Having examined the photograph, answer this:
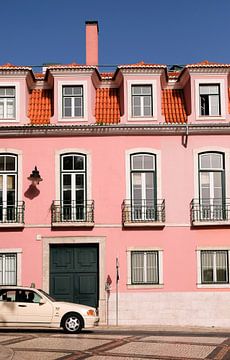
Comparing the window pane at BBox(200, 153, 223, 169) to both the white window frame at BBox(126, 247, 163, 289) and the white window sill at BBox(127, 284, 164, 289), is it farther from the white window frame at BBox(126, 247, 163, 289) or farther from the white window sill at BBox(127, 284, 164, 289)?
the white window sill at BBox(127, 284, 164, 289)

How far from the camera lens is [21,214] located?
26.0m

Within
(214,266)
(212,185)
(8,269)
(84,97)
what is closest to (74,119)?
(84,97)

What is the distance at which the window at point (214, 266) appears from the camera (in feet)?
84.9

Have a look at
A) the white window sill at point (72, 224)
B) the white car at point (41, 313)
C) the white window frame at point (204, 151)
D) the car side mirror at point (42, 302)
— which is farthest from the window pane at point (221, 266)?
the car side mirror at point (42, 302)

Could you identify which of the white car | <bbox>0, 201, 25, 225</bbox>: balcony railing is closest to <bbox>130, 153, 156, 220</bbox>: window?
<bbox>0, 201, 25, 225</bbox>: balcony railing

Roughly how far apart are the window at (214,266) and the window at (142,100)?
5965 millimetres

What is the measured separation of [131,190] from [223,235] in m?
3.92

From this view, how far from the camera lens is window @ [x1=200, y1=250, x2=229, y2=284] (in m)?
25.9

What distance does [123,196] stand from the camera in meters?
26.2

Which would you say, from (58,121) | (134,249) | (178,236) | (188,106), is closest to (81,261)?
(134,249)

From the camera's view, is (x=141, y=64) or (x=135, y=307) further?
(x=141, y=64)

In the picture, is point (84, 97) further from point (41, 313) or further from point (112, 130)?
point (41, 313)

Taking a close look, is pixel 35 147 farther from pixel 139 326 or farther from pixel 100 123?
pixel 139 326

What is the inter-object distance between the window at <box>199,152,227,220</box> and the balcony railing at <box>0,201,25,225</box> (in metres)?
6.89
